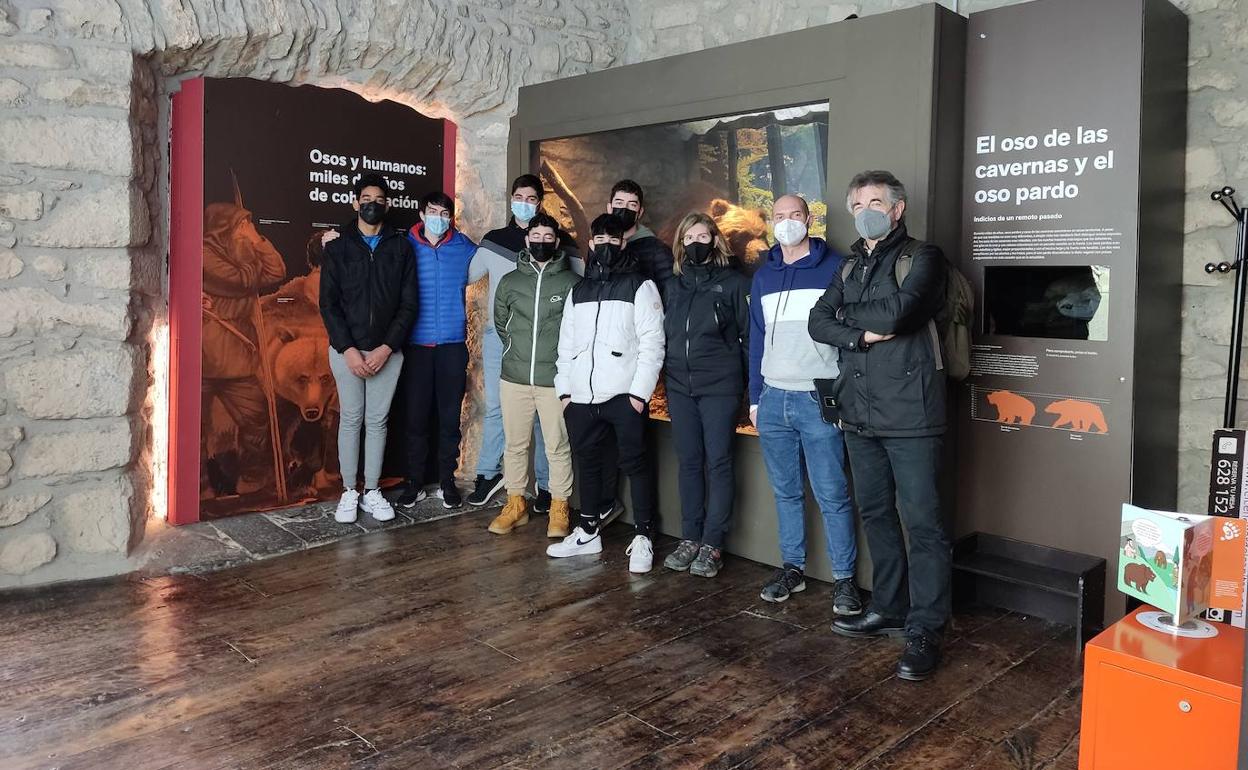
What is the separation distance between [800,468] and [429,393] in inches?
85.3

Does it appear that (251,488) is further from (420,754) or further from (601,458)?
(420,754)

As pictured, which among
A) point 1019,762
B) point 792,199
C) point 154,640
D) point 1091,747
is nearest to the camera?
point 1091,747

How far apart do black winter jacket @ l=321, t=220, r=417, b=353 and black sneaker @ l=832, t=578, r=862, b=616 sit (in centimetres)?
250

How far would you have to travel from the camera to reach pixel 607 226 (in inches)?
165

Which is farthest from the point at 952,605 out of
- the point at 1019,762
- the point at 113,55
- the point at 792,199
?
the point at 113,55

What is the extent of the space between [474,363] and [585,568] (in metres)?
2.02

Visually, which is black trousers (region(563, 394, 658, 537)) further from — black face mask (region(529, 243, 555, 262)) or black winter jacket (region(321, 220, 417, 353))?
black winter jacket (region(321, 220, 417, 353))

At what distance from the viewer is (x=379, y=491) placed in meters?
4.98

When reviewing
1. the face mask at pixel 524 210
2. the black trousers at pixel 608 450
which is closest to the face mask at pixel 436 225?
the face mask at pixel 524 210

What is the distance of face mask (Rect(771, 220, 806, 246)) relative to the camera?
11.9ft

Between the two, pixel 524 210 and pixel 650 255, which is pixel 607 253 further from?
pixel 524 210

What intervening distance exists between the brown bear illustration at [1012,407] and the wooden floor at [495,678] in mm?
768

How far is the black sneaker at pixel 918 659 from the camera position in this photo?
3.09 meters

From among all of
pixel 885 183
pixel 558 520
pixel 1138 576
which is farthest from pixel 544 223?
pixel 1138 576
